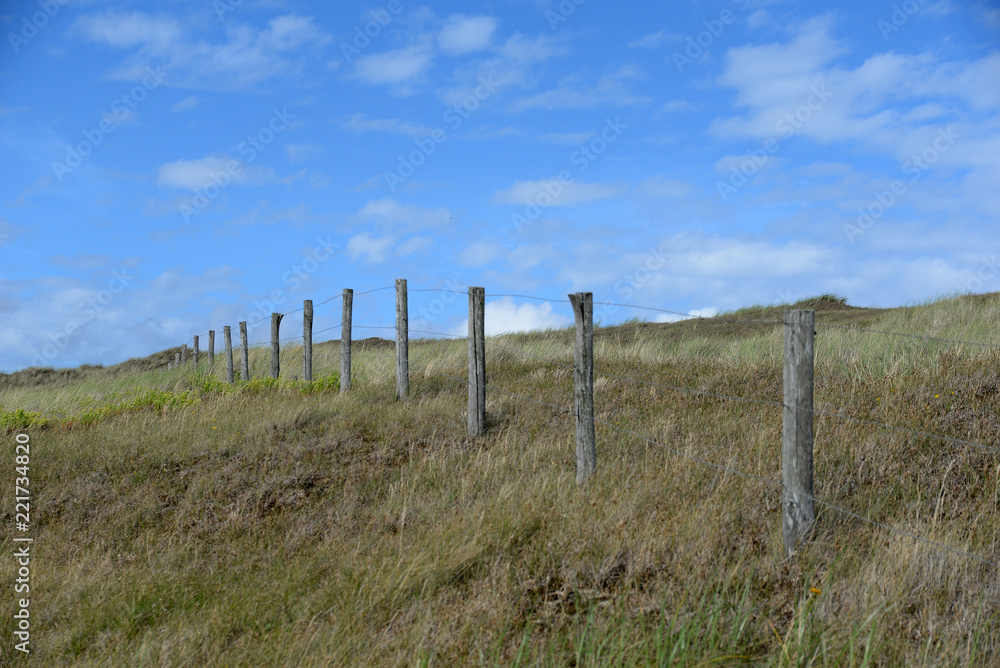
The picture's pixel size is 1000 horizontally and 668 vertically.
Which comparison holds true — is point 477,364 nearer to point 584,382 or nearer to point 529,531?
point 584,382

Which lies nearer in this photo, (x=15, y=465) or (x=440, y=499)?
(x=440, y=499)

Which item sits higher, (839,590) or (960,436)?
(960,436)

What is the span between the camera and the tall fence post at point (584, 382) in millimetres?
6887

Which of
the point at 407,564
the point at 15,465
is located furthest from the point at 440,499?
the point at 15,465

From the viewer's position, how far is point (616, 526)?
196 inches

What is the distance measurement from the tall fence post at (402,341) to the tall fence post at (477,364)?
2399mm

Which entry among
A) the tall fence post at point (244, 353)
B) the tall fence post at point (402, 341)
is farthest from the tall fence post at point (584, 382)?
the tall fence post at point (244, 353)

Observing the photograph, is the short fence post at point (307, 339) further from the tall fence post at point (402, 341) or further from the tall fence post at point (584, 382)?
the tall fence post at point (584, 382)

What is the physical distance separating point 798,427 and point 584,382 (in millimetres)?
2427

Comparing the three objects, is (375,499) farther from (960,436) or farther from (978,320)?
(978,320)

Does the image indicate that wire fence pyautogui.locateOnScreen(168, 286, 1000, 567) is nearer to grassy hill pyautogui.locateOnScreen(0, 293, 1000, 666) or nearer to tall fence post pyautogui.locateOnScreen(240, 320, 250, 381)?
grassy hill pyautogui.locateOnScreen(0, 293, 1000, 666)

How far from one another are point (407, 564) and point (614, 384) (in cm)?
630

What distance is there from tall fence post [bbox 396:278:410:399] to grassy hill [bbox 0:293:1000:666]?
0.35m

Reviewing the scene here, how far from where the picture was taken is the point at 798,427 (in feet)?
16.0
